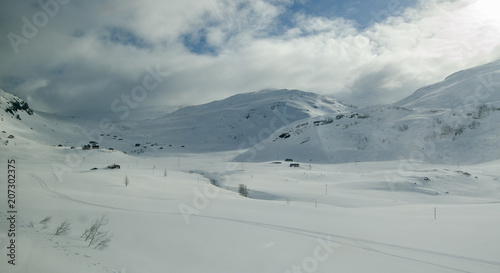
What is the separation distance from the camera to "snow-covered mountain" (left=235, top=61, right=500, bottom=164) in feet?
104

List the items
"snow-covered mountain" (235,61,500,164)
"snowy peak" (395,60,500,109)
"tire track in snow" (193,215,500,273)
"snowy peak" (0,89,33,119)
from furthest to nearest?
"snowy peak" (0,89,33,119)
"snowy peak" (395,60,500,109)
"snow-covered mountain" (235,61,500,164)
"tire track in snow" (193,215,500,273)

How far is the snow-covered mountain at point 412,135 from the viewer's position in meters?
31.6

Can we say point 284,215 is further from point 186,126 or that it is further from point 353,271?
point 186,126

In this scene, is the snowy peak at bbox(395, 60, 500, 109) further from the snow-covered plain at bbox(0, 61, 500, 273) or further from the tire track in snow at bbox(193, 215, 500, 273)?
the tire track in snow at bbox(193, 215, 500, 273)

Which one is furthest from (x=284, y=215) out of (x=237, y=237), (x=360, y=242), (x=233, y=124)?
(x=233, y=124)

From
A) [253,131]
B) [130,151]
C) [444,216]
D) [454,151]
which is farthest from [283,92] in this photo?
[444,216]

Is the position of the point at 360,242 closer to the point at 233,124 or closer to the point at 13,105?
the point at 13,105

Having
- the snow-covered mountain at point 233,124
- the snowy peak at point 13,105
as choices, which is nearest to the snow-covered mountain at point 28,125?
the snowy peak at point 13,105

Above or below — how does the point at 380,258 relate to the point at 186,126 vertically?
below

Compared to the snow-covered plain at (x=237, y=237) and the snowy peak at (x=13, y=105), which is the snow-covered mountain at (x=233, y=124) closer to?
the snowy peak at (x=13, y=105)

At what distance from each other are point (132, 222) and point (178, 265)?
296 cm

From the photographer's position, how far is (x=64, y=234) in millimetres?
5738

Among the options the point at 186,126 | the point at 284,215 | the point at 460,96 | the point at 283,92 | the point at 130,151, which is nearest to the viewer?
the point at 284,215

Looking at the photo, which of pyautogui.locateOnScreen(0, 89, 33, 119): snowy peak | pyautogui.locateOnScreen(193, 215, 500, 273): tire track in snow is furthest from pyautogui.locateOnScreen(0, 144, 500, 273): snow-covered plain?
pyautogui.locateOnScreen(0, 89, 33, 119): snowy peak
